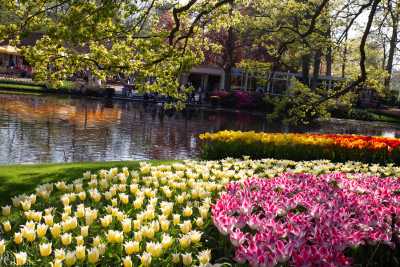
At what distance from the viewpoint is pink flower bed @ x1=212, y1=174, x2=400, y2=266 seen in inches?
130

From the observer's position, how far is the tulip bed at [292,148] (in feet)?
39.4

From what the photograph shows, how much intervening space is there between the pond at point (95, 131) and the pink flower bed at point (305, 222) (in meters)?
9.19

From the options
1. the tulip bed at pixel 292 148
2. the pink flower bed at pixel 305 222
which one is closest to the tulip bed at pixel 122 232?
the pink flower bed at pixel 305 222

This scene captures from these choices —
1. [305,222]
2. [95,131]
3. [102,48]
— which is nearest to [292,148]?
[102,48]

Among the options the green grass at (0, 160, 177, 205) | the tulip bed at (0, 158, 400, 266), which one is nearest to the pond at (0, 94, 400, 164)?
the green grass at (0, 160, 177, 205)

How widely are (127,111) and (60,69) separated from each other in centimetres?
1821

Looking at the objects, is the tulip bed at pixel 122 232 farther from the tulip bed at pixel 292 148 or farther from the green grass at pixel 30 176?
the tulip bed at pixel 292 148

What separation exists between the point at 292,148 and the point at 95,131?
9842mm

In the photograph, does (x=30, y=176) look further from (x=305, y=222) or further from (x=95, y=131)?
(x=95, y=131)

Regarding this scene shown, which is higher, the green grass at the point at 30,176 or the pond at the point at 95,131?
the green grass at the point at 30,176

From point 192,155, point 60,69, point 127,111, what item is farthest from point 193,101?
point 60,69

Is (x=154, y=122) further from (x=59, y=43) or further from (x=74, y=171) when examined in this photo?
(x=74, y=171)

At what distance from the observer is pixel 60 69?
11266mm

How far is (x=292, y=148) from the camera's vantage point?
12156mm
